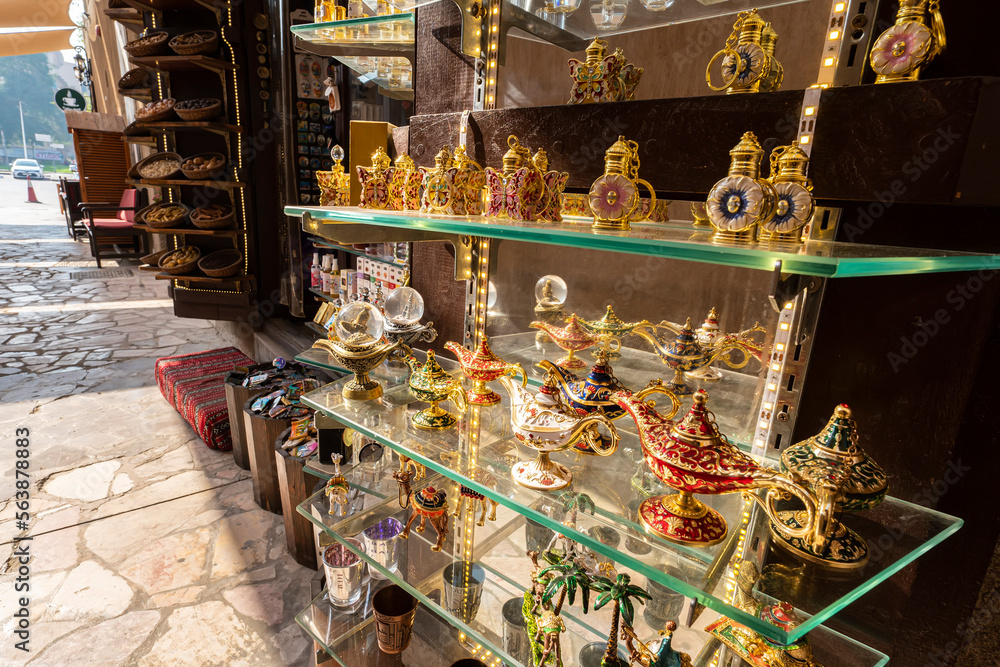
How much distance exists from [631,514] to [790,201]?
0.57m

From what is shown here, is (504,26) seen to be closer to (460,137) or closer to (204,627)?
(460,137)

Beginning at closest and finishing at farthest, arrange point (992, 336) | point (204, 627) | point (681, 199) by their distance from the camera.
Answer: point (992, 336) → point (681, 199) → point (204, 627)

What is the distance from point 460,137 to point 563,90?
328mm

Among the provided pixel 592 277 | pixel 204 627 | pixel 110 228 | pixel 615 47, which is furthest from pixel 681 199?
pixel 110 228

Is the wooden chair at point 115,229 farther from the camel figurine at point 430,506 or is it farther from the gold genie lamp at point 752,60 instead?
the gold genie lamp at point 752,60

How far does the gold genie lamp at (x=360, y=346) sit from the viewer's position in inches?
57.3

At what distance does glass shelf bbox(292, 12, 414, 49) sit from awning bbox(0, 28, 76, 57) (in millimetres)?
10300

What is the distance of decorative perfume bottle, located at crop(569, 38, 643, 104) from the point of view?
1080 mm

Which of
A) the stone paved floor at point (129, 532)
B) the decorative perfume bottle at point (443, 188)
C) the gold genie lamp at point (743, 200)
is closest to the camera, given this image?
the gold genie lamp at point (743, 200)

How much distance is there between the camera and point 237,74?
358 cm

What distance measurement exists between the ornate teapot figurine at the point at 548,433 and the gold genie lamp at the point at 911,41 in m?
0.72

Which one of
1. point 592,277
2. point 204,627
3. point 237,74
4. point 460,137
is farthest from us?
point 237,74

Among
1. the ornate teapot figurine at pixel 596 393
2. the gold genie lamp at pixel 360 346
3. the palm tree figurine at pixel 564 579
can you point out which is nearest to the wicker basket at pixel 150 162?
the gold genie lamp at pixel 360 346

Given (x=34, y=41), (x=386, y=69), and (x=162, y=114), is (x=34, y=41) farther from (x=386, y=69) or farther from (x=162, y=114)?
(x=386, y=69)
